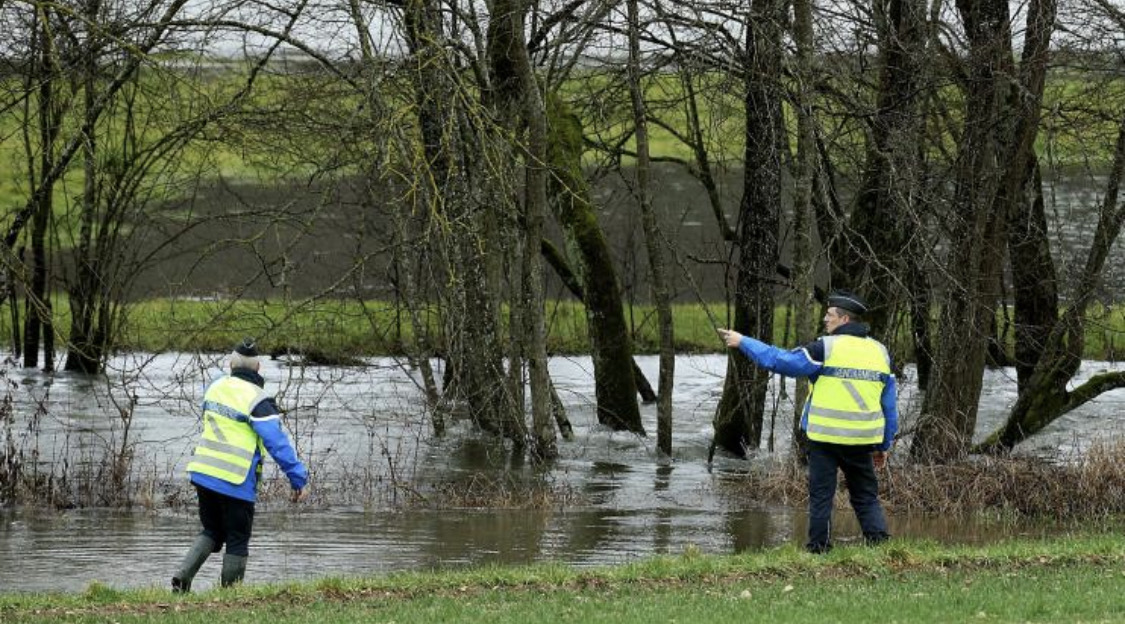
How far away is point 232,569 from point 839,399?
4.52 metres

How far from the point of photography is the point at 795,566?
1116 centimetres

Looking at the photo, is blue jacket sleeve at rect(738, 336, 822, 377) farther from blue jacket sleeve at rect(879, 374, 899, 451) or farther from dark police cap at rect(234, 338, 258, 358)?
dark police cap at rect(234, 338, 258, 358)

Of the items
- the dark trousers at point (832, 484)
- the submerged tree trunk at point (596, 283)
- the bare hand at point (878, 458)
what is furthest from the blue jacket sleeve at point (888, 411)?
the submerged tree trunk at point (596, 283)

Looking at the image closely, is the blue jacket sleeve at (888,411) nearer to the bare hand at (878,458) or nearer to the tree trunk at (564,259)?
the bare hand at (878,458)

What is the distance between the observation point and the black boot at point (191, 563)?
1120 cm

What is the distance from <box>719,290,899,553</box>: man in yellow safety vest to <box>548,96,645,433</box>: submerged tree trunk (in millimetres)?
10395

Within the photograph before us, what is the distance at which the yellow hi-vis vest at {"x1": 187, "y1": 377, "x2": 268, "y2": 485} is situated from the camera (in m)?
10.9

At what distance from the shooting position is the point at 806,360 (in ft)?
38.9

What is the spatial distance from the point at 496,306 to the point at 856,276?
4783mm

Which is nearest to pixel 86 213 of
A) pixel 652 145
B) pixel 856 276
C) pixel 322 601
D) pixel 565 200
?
pixel 565 200

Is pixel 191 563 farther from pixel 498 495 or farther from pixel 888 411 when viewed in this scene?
pixel 498 495

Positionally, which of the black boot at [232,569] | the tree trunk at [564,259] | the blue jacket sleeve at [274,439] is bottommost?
the black boot at [232,569]

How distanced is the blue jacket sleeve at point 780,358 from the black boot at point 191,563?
13.1 ft

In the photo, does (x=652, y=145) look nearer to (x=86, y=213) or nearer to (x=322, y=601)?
(x=86, y=213)
